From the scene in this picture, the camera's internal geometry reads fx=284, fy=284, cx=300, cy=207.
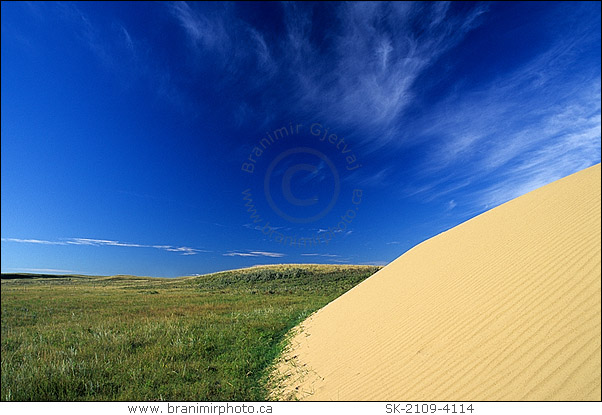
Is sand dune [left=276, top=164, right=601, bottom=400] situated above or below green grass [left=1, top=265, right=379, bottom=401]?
above

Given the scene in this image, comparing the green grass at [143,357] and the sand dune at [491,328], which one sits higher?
the sand dune at [491,328]

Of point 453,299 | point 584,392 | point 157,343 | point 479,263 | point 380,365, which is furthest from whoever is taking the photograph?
point 157,343

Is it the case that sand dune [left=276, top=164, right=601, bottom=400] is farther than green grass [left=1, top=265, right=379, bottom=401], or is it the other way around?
green grass [left=1, top=265, right=379, bottom=401]

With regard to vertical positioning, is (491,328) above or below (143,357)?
above

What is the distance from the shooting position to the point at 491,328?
4629 millimetres

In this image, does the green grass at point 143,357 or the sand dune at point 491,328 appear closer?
the sand dune at point 491,328

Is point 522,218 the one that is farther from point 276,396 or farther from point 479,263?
point 276,396

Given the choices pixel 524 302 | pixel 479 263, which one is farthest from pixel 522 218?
pixel 524 302

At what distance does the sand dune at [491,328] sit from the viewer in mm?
3619

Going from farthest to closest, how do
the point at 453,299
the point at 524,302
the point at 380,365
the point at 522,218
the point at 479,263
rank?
the point at 522,218 < the point at 479,263 < the point at 453,299 < the point at 380,365 < the point at 524,302

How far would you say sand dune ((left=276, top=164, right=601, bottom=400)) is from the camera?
3619 millimetres

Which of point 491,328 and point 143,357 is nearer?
point 491,328
